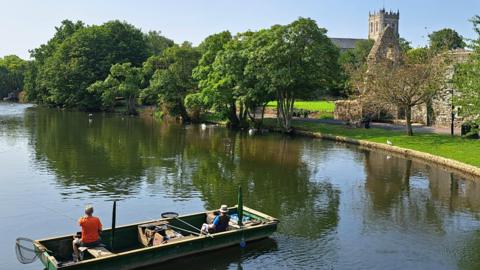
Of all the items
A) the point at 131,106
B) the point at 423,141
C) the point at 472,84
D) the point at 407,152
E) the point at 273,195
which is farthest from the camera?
the point at 131,106

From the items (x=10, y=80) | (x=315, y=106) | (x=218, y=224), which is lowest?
(x=218, y=224)

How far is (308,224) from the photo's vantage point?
2462 centimetres

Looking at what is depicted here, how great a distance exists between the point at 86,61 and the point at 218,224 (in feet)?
299

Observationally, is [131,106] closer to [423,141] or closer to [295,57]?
[295,57]

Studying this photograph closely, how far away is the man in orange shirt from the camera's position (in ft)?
59.7

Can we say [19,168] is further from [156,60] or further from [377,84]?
[156,60]

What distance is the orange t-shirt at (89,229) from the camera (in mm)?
18391

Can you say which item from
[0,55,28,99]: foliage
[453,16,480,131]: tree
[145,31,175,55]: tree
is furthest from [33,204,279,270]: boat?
[0,55,28,99]: foliage

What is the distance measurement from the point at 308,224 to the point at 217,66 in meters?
42.5

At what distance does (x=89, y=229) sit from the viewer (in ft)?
60.6

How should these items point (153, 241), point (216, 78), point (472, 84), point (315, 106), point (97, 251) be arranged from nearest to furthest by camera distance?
point (97, 251), point (153, 241), point (472, 84), point (216, 78), point (315, 106)

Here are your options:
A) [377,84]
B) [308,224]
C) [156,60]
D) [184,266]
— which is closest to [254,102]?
[377,84]

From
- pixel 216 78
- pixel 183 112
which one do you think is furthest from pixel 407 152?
pixel 183 112

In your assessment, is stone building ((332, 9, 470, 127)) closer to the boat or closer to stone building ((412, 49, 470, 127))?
stone building ((412, 49, 470, 127))
